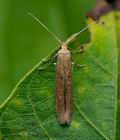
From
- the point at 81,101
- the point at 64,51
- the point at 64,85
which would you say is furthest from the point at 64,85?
the point at 81,101

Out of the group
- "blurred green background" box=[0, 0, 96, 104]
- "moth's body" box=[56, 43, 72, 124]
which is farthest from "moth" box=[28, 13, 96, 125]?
"blurred green background" box=[0, 0, 96, 104]

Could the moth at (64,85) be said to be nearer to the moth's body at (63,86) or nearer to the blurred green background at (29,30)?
the moth's body at (63,86)

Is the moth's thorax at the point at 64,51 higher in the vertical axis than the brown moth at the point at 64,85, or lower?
higher

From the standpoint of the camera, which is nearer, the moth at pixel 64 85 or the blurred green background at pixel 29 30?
the moth at pixel 64 85

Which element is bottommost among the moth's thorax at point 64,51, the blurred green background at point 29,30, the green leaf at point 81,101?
the green leaf at point 81,101

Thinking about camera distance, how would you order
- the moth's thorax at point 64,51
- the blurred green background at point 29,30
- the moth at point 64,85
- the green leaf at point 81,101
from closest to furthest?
the green leaf at point 81,101 → the moth at point 64,85 → the moth's thorax at point 64,51 → the blurred green background at point 29,30

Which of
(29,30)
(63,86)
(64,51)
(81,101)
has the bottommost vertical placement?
(81,101)

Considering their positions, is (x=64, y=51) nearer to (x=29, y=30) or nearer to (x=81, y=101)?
(x=81, y=101)

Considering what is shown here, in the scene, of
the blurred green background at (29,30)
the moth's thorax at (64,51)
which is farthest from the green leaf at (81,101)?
the blurred green background at (29,30)
